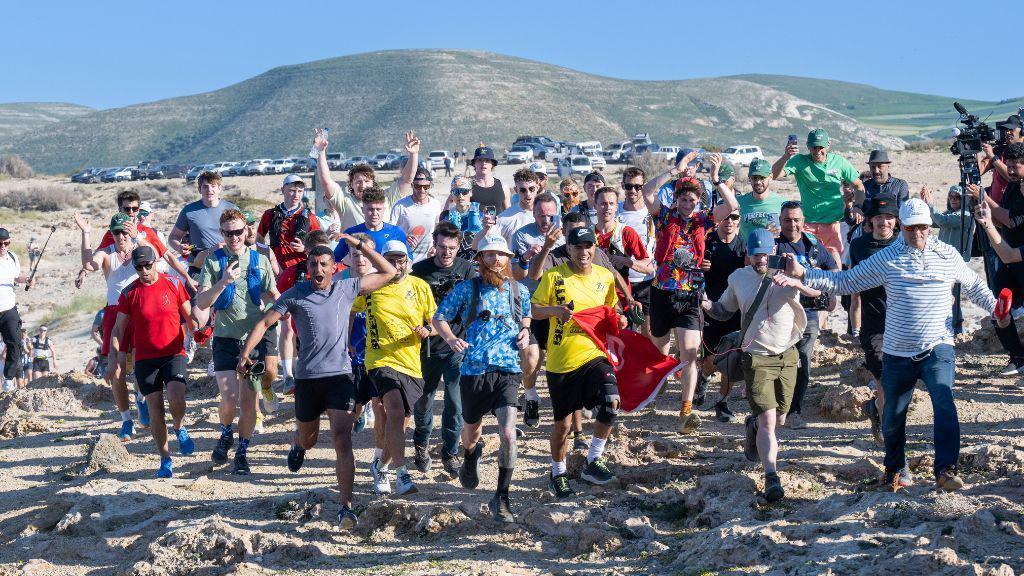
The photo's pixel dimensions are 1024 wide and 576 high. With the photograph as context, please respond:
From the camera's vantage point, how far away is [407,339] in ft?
25.3

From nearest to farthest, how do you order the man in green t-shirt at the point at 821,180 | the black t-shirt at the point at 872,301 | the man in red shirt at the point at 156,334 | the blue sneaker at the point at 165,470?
1. the black t-shirt at the point at 872,301
2. the man in red shirt at the point at 156,334
3. the blue sneaker at the point at 165,470
4. the man in green t-shirt at the point at 821,180

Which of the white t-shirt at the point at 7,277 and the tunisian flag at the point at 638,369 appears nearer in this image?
the tunisian flag at the point at 638,369

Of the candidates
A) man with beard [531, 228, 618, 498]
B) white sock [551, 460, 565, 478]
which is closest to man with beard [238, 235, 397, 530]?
man with beard [531, 228, 618, 498]

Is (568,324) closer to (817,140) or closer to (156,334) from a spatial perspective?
(156,334)

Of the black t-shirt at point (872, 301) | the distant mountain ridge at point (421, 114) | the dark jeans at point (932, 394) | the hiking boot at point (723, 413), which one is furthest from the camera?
the distant mountain ridge at point (421, 114)

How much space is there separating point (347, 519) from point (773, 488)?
2778 mm

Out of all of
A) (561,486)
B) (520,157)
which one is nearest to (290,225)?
(561,486)

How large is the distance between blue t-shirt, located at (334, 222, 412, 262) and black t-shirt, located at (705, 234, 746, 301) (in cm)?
267

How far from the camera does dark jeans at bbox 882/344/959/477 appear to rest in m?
6.69

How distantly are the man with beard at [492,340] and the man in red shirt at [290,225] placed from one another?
279cm

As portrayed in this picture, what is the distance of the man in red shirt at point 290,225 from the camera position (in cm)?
985

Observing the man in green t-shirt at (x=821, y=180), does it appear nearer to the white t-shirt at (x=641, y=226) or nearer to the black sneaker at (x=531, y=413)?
the white t-shirt at (x=641, y=226)

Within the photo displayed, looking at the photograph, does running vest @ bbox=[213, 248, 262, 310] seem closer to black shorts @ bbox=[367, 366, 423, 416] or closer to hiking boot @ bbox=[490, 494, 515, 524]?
black shorts @ bbox=[367, 366, 423, 416]

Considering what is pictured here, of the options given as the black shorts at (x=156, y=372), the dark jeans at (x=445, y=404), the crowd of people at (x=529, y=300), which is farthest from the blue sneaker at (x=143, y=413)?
the dark jeans at (x=445, y=404)
